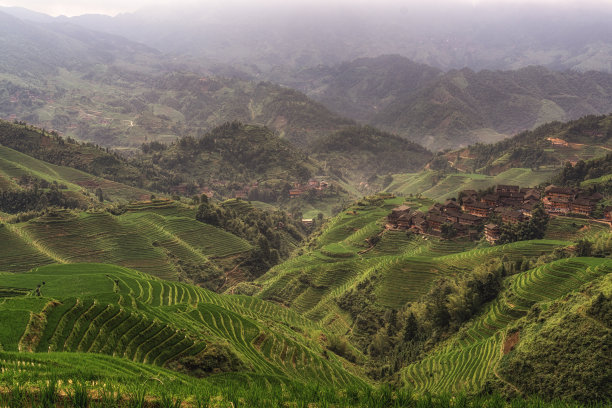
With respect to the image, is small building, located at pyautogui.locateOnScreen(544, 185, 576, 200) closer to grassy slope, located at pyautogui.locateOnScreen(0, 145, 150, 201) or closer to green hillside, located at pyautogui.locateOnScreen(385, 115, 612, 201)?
green hillside, located at pyautogui.locateOnScreen(385, 115, 612, 201)

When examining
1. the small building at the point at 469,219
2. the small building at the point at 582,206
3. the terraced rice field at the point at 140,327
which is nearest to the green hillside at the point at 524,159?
the small building at the point at 582,206

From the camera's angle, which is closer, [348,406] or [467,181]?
[348,406]

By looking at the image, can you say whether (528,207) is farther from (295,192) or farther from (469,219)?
(295,192)

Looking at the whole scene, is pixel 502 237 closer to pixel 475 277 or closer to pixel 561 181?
pixel 475 277

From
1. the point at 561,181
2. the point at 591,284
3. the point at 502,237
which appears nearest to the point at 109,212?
the point at 502,237

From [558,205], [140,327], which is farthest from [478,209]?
[140,327]

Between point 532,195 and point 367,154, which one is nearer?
point 532,195

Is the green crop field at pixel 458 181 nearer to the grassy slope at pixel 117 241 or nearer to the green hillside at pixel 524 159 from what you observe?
the green hillside at pixel 524 159
